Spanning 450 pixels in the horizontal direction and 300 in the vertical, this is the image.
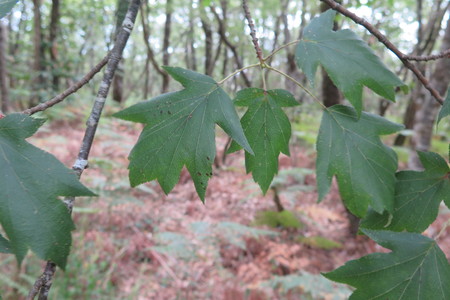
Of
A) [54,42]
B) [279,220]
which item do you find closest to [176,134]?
[279,220]

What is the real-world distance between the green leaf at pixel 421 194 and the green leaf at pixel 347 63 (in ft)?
0.95

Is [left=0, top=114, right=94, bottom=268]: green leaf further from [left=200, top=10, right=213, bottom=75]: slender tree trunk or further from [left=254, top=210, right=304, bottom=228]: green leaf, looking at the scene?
[left=200, top=10, right=213, bottom=75]: slender tree trunk

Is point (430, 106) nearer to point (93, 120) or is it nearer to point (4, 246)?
point (93, 120)

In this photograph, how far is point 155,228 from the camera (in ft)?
16.1

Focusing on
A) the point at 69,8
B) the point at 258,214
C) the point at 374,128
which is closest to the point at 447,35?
the point at 258,214

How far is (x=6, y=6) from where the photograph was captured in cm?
69

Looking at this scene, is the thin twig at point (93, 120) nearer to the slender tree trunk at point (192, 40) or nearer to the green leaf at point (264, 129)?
the green leaf at point (264, 129)

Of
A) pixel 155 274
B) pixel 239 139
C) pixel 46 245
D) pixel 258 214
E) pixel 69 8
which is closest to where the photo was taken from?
pixel 46 245

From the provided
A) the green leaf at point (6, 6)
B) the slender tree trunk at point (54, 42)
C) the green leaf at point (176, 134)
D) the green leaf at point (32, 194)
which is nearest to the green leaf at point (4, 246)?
the green leaf at point (32, 194)

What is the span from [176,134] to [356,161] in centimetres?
52

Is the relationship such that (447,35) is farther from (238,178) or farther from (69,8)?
(69,8)

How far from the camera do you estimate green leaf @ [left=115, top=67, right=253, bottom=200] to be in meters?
0.78

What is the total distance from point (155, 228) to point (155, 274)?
980 millimetres

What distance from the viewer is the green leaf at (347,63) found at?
821 millimetres
